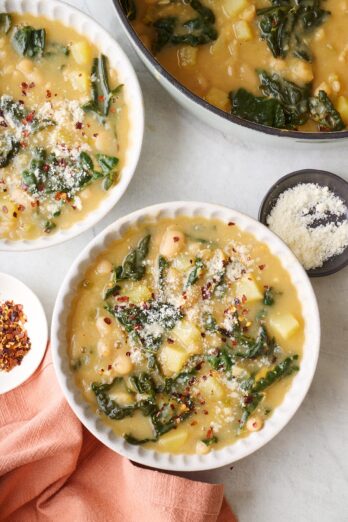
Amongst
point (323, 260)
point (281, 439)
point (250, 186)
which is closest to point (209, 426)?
point (281, 439)

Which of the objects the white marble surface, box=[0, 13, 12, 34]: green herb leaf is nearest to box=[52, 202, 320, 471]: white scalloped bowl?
the white marble surface

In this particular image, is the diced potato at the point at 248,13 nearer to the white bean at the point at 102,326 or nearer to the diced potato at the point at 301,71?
the diced potato at the point at 301,71

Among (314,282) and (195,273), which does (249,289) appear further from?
(314,282)

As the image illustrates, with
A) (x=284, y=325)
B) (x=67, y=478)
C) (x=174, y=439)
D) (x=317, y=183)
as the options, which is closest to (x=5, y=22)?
(x=317, y=183)

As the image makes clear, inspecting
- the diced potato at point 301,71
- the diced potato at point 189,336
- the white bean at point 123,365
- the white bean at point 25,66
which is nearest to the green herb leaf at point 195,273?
the diced potato at point 189,336

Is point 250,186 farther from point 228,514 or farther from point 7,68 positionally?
point 228,514

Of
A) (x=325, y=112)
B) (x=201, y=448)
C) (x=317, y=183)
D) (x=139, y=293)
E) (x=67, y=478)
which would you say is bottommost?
(x=67, y=478)

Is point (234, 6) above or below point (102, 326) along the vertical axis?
above
